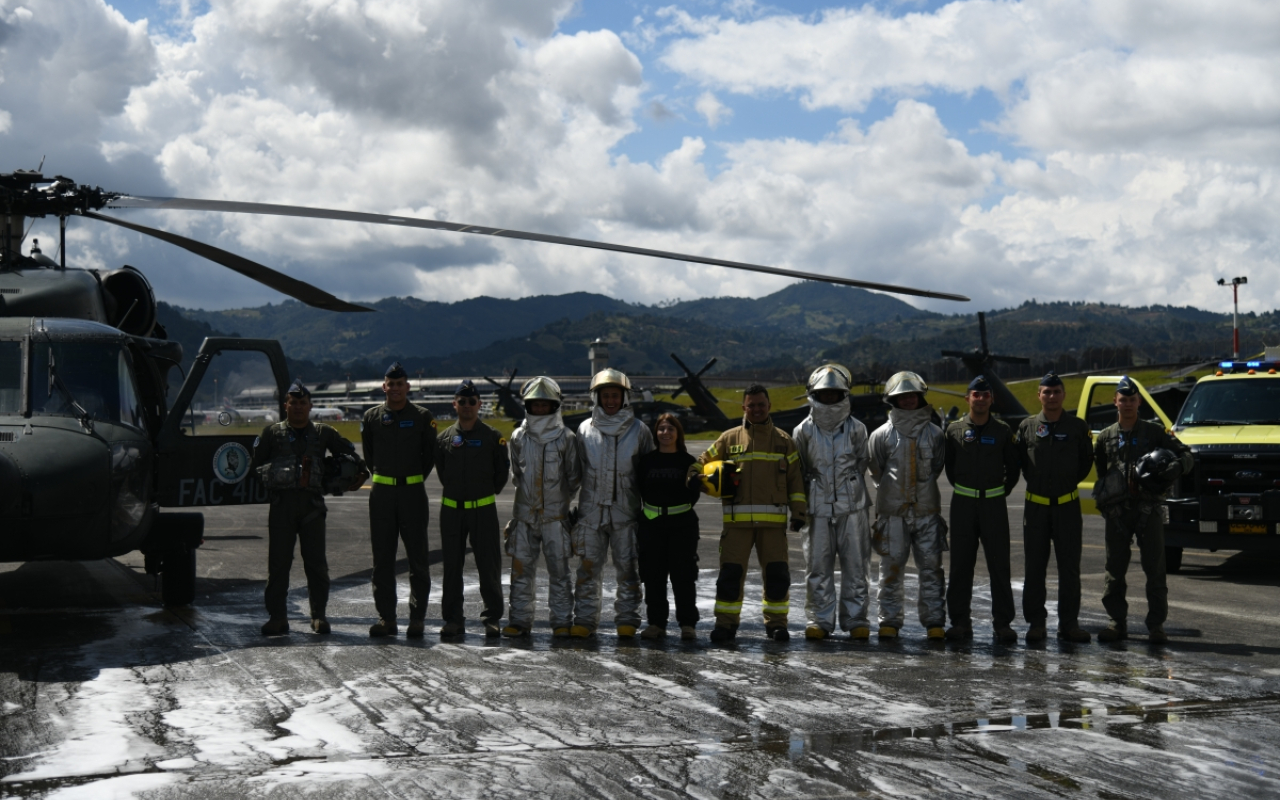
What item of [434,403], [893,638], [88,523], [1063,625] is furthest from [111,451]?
[434,403]

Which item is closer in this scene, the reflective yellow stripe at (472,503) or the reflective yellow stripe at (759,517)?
the reflective yellow stripe at (759,517)

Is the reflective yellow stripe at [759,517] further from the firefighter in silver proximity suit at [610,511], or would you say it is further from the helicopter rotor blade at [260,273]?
the helicopter rotor blade at [260,273]

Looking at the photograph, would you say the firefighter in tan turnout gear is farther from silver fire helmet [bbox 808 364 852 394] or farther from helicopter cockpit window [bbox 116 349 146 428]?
helicopter cockpit window [bbox 116 349 146 428]

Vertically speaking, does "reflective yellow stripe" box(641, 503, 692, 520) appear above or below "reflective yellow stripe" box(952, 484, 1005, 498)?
below

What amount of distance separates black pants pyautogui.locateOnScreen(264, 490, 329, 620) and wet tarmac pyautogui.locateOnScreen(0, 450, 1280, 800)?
14.0 inches

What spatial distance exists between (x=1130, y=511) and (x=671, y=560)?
3.41 metres

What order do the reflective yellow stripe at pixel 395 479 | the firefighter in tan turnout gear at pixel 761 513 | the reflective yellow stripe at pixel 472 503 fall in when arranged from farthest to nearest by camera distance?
the reflective yellow stripe at pixel 395 479
the reflective yellow stripe at pixel 472 503
the firefighter in tan turnout gear at pixel 761 513

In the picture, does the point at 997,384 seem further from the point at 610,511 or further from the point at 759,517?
the point at 610,511

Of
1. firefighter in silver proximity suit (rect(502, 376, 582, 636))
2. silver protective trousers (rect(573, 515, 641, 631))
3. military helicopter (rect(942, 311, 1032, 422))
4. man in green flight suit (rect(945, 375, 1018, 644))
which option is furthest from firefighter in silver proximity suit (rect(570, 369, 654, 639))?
military helicopter (rect(942, 311, 1032, 422))

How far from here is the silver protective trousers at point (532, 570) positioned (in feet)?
27.6

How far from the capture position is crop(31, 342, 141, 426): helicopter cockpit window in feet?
27.9

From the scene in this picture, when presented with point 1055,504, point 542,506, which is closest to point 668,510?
point 542,506

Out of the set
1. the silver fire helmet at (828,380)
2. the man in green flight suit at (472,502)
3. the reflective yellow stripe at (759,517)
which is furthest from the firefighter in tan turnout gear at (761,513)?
the man in green flight suit at (472,502)

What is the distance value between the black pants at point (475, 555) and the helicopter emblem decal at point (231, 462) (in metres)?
2.38
